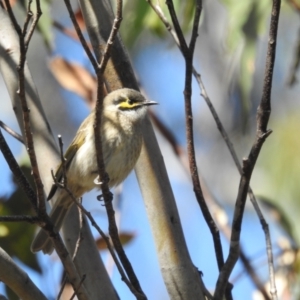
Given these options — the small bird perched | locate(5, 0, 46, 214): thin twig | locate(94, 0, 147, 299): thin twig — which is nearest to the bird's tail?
the small bird perched

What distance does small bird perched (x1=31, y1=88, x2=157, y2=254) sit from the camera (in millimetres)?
3863

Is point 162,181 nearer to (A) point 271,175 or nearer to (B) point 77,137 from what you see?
(B) point 77,137

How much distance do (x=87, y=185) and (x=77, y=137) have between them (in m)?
0.33

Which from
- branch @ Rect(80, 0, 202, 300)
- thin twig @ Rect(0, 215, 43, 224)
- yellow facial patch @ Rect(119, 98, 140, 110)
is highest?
yellow facial patch @ Rect(119, 98, 140, 110)

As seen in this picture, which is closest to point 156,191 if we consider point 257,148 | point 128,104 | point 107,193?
point 107,193

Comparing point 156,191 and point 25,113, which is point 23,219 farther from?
point 156,191

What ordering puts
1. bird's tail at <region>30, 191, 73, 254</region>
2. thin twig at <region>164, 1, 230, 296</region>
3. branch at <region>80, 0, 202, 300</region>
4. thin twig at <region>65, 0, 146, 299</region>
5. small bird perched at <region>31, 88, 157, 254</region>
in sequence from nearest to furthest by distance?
thin twig at <region>65, 0, 146, 299</region> → thin twig at <region>164, 1, 230, 296</region> → branch at <region>80, 0, 202, 300</region> → bird's tail at <region>30, 191, 73, 254</region> → small bird perched at <region>31, 88, 157, 254</region>

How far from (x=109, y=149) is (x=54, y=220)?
0.58m

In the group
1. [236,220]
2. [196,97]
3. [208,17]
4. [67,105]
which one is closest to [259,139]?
[236,220]

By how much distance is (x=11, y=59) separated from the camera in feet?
11.3

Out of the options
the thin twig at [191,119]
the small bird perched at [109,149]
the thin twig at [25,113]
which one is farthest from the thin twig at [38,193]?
the small bird perched at [109,149]

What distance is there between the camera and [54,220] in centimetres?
366

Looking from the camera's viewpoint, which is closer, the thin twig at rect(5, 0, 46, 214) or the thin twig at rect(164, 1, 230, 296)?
the thin twig at rect(5, 0, 46, 214)

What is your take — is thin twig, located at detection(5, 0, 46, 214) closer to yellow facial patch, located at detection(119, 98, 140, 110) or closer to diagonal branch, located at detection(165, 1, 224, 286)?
diagonal branch, located at detection(165, 1, 224, 286)
